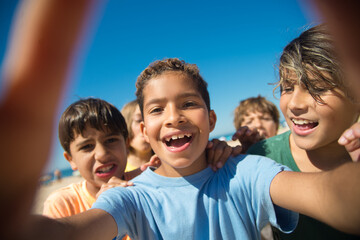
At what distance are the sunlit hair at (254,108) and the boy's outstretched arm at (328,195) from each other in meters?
3.27

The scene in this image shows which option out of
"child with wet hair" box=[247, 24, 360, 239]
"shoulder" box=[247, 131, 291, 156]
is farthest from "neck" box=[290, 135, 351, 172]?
"shoulder" box=[247, 131, 291, 156]

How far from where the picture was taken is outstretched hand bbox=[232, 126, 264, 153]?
248 centimetres

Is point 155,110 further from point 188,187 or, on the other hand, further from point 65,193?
point 65,193

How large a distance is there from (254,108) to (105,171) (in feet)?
10.6

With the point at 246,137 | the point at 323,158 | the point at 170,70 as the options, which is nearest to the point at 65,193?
the point at 170,70

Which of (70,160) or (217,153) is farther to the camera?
(70,160)

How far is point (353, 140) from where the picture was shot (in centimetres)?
109

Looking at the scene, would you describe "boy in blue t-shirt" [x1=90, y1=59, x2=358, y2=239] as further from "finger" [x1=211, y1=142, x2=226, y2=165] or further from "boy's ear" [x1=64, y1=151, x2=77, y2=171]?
"boy's ear" [x1=64, y1=151, x2=77, y2=171]

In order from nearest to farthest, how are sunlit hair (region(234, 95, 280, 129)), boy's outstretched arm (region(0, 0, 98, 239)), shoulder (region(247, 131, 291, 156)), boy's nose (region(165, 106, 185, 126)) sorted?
boy's outstretched arm (region(0, 0, 98, 239)) < boy's nose (region(165, 106, 185, 126)) < shoulder (region(247, 131, 291, 156)) < sunlit hair (region(234, 95, 280, 129))

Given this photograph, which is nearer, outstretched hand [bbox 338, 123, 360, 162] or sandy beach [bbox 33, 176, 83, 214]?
sandy beach [bbox 33, 176, 83, 214]

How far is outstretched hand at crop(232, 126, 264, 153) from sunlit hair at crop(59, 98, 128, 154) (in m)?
1.41

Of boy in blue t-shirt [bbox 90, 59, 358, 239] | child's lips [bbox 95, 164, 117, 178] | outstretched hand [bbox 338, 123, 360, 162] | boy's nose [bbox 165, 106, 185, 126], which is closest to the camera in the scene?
outstretched hand [bbox 338, 123, 360, 162]

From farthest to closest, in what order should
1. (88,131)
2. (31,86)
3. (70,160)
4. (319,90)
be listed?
(70,160), (88,131), (319,90), (31,86)

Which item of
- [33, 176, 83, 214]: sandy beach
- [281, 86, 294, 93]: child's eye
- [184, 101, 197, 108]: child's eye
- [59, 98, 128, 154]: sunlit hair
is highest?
[59, 98, 128, 154]: sunlit hair
